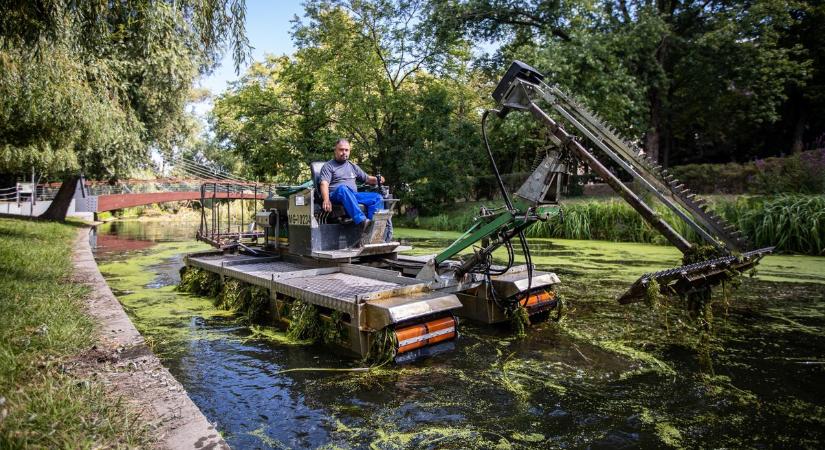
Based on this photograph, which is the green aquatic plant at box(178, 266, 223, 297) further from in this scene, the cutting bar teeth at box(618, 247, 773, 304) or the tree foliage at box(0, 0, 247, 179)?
the cutting bar teeth at box(618, 247, 773, 304)

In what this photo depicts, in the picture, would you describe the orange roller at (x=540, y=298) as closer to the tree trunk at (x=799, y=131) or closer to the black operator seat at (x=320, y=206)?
the black operator seat at (x=320, y=206)

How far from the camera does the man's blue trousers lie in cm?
591

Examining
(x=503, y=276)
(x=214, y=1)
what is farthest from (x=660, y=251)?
(x=214, y=1)

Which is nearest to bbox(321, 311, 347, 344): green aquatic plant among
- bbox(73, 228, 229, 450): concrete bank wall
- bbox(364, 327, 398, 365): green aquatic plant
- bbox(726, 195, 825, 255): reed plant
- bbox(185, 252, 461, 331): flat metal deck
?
bbox(185, 252, 461, 331): flat metal deck

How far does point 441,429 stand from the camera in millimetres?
3070

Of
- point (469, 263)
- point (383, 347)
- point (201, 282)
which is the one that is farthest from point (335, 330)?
point (201, 282)

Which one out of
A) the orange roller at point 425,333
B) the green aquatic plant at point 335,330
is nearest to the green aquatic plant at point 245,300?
the green aquatic plant at point 335,330

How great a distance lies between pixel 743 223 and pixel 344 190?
8490mm

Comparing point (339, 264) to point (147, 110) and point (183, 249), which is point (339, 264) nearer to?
point (183, 249)

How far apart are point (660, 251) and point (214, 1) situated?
935 cm

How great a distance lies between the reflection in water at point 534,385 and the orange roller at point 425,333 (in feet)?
0.56

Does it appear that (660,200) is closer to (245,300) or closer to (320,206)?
(320,206)

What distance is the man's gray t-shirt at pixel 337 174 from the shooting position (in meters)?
6.02

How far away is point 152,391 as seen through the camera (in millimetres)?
2814
